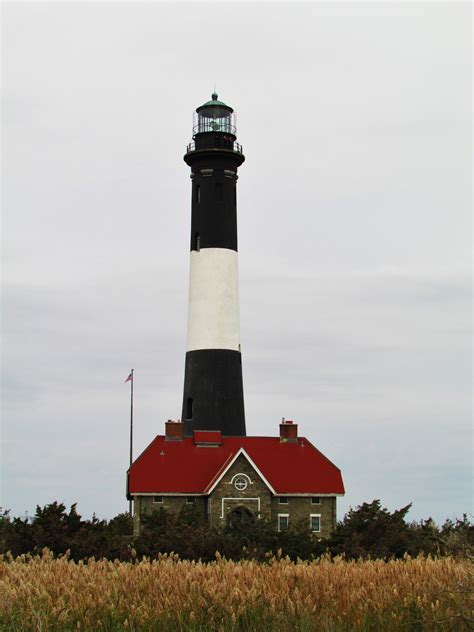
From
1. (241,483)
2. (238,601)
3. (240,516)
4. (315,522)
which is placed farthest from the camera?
(315,522)

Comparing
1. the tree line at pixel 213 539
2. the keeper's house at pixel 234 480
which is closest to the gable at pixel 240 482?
the keeper's house at pixel 234 480

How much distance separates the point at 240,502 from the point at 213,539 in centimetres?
1899

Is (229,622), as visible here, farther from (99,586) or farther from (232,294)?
(232,294)

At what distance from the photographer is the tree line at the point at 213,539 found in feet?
78.3

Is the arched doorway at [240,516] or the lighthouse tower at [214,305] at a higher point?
the lighthouse tower at [214,305]

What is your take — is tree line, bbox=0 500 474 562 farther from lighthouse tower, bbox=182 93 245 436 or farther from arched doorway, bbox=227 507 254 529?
lighthouse tower, bbox=182 93 245 436

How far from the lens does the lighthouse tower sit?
44562 mm

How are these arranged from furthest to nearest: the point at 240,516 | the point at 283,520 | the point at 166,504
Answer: the point at 283,520 → the point at 166,504 → the point at 240,516

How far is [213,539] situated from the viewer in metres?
23.6

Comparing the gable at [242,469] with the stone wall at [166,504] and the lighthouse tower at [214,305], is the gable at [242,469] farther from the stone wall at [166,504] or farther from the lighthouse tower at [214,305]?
the lighthouse tower at [214,305]

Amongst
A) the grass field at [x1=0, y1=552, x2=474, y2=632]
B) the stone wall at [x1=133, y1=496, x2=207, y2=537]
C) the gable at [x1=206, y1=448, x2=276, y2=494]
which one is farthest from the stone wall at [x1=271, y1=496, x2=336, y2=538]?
→ the grass field at [x1=0, y1=552, x2=474, y2=632]

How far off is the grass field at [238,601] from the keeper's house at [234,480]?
99.3 feet

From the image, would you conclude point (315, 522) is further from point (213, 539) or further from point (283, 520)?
point (213, 539)

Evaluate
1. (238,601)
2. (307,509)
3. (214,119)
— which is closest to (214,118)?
(214,119)
